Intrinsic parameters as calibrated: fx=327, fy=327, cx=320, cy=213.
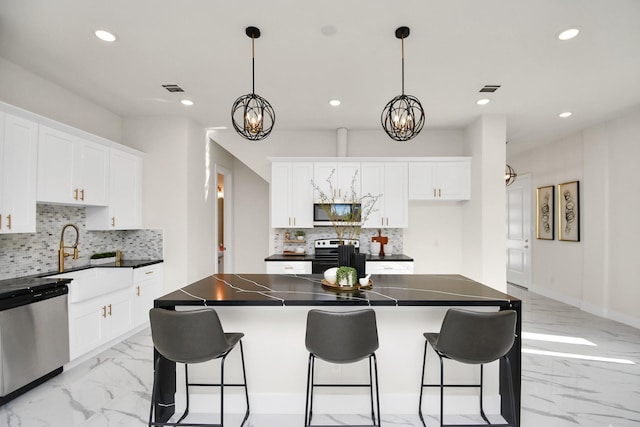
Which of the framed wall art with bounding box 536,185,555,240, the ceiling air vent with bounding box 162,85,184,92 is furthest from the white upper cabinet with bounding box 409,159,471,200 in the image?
the ceiling air vent with bounding box 162,85,184,92

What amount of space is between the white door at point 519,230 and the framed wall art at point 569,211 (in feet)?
3.10

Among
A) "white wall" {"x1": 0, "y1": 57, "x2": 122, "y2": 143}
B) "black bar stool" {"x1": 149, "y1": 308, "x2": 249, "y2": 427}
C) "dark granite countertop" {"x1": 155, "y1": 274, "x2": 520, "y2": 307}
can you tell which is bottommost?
"black bar stool" {"x1": 149, "y1": 308, "x2": 249, "y2": 427}

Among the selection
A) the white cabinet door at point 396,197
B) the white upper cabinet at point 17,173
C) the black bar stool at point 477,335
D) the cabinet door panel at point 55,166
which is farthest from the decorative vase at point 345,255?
the cabinet door panel at point 55,166

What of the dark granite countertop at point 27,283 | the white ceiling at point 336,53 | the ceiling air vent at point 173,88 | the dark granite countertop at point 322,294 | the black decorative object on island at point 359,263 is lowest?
the dark granite countertop at point 27,283

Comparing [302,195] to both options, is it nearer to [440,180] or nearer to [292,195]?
[292,195]

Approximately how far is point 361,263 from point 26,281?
2.96 meters

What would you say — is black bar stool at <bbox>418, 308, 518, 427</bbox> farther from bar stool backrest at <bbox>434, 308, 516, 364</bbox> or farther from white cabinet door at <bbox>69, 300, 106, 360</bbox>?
white cabinet door at <bbox>69, 300, 106, 360</bbox>

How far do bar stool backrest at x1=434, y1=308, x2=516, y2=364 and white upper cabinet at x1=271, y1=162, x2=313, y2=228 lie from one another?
3.17 m

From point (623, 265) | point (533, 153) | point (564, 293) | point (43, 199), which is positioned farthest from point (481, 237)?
point (43, 199)

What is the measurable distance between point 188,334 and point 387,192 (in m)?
3.67

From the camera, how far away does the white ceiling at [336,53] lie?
2.34 m

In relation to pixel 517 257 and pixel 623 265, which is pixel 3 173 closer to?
pixel 623 265

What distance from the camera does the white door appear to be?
680cm

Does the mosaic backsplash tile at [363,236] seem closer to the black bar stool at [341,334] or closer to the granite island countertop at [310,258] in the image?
the granite island countertop at [310,258]
